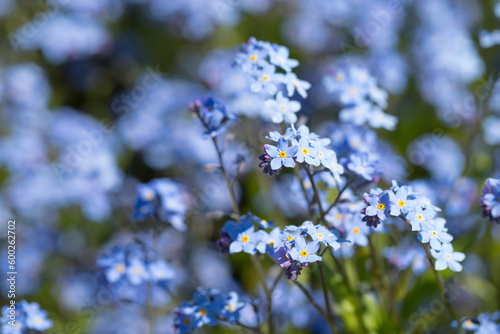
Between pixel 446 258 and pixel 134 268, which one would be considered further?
pixel 134 268

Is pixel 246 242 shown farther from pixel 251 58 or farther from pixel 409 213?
pixel 251 58

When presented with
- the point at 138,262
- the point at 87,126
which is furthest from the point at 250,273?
the point at 87,126

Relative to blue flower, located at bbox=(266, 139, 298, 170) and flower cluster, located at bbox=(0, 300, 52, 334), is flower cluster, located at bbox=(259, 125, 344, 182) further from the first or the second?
flower cluster, located at bbox=(0, 300, 52, 334)

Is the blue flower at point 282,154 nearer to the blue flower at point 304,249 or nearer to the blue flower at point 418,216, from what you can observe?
the blue flower at point 304,249

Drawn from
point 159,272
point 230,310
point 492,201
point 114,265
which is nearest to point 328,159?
point 492,201

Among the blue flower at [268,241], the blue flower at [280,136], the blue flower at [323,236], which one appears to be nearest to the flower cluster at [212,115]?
the blue flower at [280,136]

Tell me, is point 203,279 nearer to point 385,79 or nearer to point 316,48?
point 385,79
